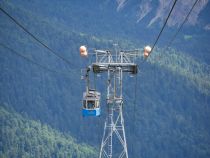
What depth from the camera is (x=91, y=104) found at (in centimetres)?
4109

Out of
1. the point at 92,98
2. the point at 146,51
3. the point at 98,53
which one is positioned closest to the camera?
the point at 146,51

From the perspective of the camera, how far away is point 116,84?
129 ft

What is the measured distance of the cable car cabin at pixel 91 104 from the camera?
133ft

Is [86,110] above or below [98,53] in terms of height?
below

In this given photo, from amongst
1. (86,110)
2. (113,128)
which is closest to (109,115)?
(113,128)

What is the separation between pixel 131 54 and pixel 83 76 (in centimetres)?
306

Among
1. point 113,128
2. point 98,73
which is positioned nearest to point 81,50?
point 98,73

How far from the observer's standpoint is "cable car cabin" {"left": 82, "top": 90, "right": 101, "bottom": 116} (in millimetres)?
40497

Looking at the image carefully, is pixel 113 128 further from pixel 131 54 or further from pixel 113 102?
pixel 131 54

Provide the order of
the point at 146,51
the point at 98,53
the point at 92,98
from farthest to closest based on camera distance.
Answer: the point at 92,98
the point at 98,53
the point at 146,51

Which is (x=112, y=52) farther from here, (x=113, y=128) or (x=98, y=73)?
(x=113, y=128)

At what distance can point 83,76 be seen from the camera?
1544 inches

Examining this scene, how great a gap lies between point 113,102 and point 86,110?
3222 mm

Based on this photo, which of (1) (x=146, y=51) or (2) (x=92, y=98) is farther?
(2) (x=92, y=98)
